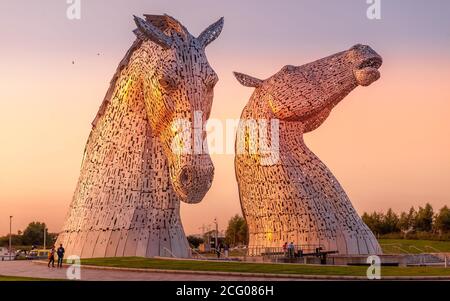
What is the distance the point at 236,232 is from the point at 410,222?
72.2 feet

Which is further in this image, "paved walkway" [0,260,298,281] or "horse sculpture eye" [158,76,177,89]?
"horse sculpture eye" [158,76,177,89]

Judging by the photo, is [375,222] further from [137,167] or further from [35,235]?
[137,167]

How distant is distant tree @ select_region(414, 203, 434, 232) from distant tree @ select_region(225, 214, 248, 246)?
2136 centimetres

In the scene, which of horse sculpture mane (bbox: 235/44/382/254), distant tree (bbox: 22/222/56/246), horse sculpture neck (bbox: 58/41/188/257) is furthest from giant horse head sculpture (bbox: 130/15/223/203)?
distant tree (bbox: 22/222/56/246)

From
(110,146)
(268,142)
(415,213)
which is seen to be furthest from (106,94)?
(415,213)

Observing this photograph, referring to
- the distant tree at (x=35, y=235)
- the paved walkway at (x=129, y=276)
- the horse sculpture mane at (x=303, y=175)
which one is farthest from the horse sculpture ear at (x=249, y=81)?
the distant tree at (x=35, y=235)

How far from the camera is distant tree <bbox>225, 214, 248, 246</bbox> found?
8550 centimetres

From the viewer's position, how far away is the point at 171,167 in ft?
68.3

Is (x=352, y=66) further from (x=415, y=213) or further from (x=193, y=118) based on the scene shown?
(x=415, y=213)

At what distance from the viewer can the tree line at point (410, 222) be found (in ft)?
261

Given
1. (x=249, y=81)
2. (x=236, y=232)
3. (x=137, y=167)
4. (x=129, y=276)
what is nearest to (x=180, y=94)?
(x=137, y=167)

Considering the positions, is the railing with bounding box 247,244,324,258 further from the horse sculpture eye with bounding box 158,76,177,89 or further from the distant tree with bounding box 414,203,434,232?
the distant tree with bounding box 414,203,434,232

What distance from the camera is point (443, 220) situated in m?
79.0
